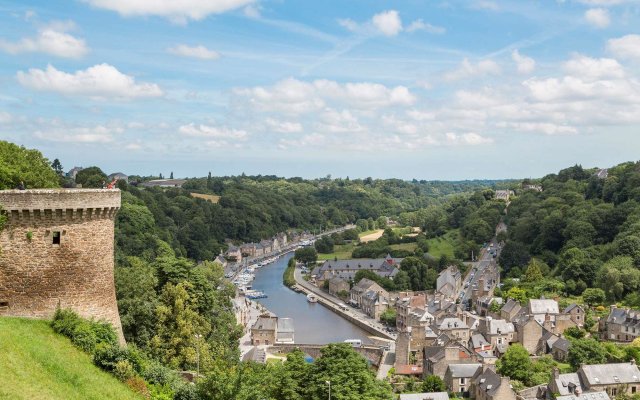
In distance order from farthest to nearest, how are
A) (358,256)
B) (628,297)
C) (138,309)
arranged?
1. (358,256)
2. (628,297)
3. (138,309)

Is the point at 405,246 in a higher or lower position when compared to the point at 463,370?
higher

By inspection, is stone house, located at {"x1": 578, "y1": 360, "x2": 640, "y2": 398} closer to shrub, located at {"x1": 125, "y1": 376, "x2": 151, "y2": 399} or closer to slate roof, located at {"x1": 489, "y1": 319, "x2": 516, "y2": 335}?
slate roof, located at {"x1": 489, "y1": 319, "x2": 516, "y2": 335}

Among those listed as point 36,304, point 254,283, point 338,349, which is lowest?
point 254,283

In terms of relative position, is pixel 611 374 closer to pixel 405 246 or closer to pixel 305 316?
pixel 305 316

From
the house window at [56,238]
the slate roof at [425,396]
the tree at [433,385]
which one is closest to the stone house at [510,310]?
the tree at [433,385]

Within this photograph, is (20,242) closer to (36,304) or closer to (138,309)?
(36,304)

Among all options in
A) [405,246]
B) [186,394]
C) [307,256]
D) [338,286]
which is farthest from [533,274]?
[186,394]

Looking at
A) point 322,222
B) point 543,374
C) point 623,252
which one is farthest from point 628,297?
point 322,222

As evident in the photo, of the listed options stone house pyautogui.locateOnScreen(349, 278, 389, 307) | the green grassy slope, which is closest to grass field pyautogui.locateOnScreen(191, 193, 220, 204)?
stone house pyautogui.locateOnScreen(349, 278, 389, 307)
